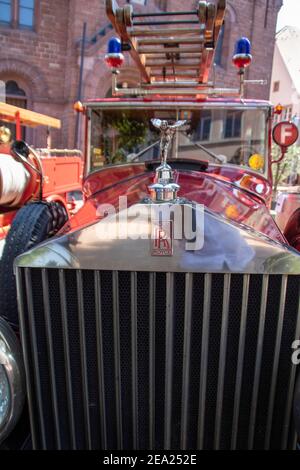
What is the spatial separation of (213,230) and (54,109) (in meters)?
12.8

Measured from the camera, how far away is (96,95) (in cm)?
1291

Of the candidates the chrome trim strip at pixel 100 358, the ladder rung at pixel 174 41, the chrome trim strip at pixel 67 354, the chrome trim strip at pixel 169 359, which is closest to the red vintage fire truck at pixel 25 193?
the chrome trim strip at pixel 67 354

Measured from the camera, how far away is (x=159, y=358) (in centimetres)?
150

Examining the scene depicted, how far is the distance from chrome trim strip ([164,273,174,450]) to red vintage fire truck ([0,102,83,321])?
0.89 m

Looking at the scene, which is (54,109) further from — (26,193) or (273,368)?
(273,368)

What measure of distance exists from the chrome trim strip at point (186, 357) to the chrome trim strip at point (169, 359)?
46 mm

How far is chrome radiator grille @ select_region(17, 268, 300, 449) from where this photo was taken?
4.67ft

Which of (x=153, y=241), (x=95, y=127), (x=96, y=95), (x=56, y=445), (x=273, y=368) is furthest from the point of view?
(x=96, y=95)

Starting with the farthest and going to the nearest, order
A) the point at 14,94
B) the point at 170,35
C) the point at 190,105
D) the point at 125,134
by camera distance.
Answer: the point at 14,94, the point at 125,134, the point at 190,105, the point at 170,35

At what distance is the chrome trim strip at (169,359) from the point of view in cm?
140

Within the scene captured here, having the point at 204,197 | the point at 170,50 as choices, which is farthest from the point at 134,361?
the point at 170,50

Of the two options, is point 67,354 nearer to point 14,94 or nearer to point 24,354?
point 24,354

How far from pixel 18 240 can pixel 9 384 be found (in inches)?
32.7

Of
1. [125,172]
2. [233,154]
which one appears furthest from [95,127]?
[233,154]
